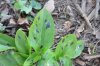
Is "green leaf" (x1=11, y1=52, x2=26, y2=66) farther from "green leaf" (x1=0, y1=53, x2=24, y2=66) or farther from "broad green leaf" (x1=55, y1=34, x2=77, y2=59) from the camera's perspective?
"broad green leaf" (x1=55, y1=34, x2=77, y2=59)

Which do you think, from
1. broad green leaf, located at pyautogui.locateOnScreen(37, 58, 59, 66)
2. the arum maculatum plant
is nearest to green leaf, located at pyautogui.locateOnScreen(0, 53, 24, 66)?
the arum maculatum plant

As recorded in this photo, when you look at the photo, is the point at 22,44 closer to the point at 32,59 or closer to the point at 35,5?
the point at 32,59

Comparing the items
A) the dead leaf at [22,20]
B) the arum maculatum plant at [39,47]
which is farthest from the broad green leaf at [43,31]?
the dead leaf at [22,20]

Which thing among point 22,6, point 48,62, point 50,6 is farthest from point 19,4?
point 48,62

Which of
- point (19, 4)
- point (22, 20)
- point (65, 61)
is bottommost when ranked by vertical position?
point (65, 61)

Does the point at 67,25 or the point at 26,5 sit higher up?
the point at 26,5

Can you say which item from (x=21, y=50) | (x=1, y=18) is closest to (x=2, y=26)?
(x=1, y=18)
